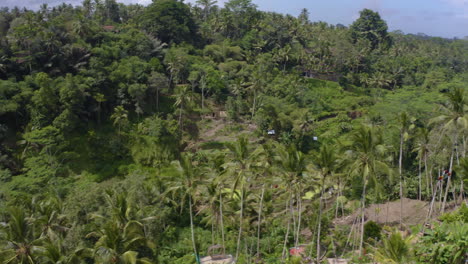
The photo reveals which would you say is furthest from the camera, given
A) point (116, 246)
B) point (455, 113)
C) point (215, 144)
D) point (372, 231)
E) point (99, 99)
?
point (215, 144)

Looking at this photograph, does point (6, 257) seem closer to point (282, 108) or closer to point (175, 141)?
point (175, 141)

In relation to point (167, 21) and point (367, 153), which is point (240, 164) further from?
point (167, 21)

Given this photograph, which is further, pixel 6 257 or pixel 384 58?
pixel 384 58

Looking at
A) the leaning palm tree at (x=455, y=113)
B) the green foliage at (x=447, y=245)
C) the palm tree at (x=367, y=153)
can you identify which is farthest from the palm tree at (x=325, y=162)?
the leaning palm tree at (x=455, y=113)

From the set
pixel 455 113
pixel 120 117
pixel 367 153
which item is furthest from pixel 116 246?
pixel 120 117

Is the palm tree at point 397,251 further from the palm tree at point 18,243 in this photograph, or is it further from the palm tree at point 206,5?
the palm tree at point 206,5

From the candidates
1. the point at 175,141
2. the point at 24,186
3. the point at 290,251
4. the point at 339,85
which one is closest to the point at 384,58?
the point at 339,85

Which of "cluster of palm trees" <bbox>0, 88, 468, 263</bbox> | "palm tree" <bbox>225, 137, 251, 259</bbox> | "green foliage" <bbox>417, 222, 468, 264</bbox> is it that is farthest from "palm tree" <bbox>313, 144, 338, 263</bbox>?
"green foliage" <bbox>417, 222, 468, 264</bbox>

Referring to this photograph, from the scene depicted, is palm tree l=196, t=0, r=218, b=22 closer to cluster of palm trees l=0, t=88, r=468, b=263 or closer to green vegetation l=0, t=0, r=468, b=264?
green vegetation l=0, t=0, r=468, b=264
